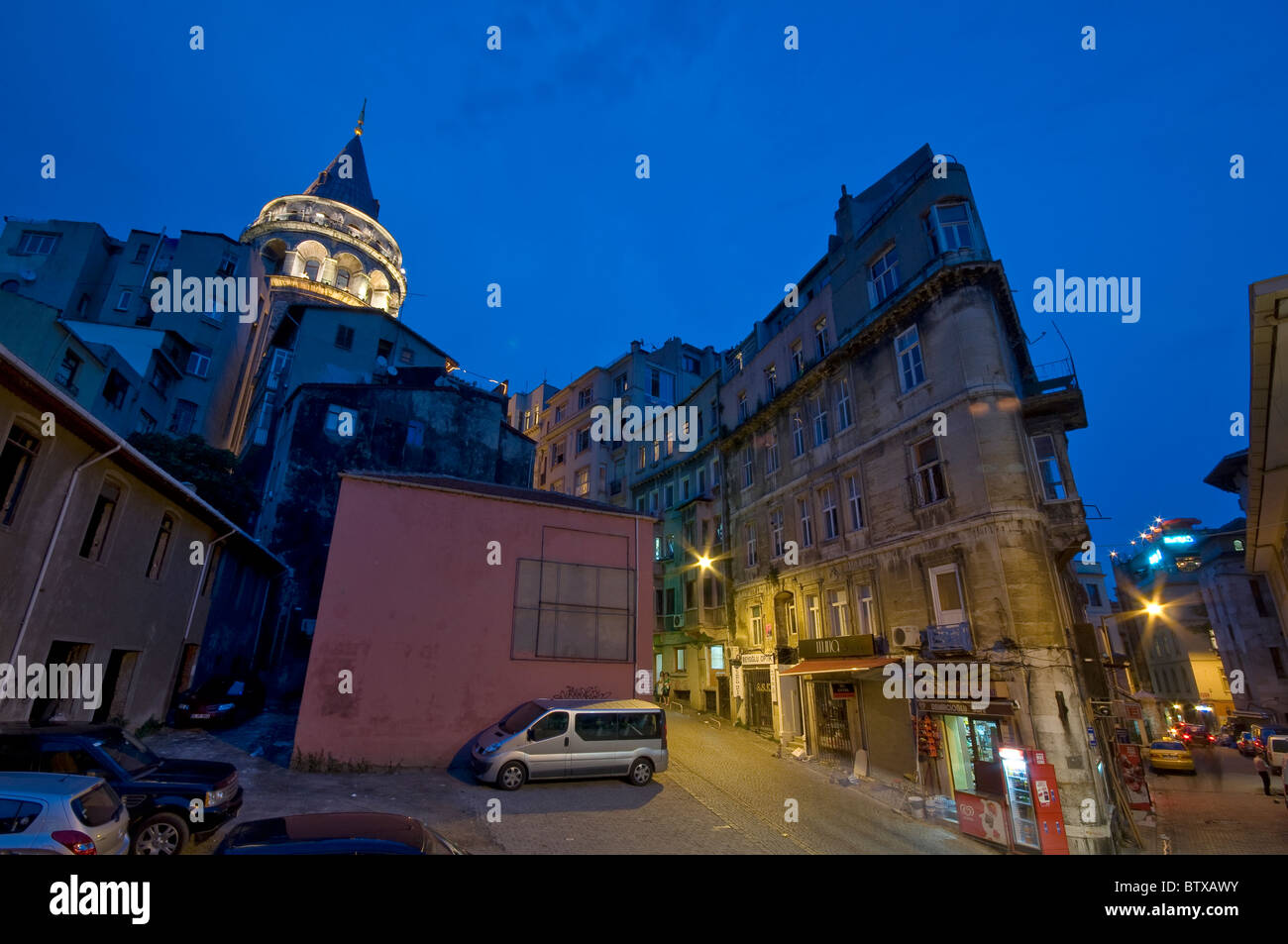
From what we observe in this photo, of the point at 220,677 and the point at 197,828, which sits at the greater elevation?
the point at 220,677

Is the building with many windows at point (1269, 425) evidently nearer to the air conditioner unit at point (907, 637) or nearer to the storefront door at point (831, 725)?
the air conditioner unit at point (907, 637)

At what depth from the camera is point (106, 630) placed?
48.4 ft

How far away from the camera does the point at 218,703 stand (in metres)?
18.2

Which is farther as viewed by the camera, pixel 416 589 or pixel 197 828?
pixel 416 589

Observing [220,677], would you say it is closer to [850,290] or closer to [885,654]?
[885,654]

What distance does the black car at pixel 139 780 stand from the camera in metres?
8.46

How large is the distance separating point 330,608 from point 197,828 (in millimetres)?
6829

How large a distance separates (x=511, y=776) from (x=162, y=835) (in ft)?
21.0

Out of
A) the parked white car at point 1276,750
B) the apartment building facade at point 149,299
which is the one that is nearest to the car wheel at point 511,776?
the parked white car at point 1276,750

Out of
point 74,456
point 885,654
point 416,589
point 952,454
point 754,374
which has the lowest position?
point 885,654

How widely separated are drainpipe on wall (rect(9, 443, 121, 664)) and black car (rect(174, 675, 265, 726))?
273 inches
